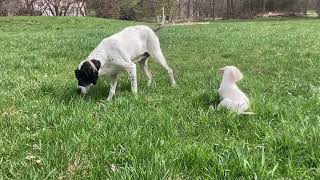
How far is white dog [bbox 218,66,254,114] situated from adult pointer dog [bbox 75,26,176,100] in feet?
6.02

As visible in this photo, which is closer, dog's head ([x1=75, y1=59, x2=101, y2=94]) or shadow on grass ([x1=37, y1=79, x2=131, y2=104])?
shadow on grass ([x1=37, y1=79, x2=131, y2=104])

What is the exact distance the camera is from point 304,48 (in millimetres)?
15492

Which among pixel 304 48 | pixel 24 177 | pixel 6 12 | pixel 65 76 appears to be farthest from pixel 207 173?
pixel 6 12

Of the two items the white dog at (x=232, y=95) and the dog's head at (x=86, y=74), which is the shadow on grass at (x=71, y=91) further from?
the white dog at (x=232, y=95)

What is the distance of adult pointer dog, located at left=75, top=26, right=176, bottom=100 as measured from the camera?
727cm

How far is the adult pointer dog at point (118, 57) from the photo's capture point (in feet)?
23.8

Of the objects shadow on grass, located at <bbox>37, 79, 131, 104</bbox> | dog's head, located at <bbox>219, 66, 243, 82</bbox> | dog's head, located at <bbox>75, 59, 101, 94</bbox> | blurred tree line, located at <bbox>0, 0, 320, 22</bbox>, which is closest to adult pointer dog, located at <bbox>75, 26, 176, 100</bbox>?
dog's head, located at <bbox>75, 59, 101, 94</bbox>

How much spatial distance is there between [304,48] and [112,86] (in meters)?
9.75

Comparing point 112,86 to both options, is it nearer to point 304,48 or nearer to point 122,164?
point 122,164

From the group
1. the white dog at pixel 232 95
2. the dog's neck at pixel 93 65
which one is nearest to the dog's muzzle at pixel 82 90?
the dog's neck at pixel 93 65

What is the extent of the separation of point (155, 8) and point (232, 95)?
60421 millimetres

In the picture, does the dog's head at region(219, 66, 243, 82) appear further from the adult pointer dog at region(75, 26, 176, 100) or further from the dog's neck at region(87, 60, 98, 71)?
the dog's neck at region(87, 60, 98, 71)

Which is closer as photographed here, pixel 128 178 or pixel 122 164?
pixel 128 178

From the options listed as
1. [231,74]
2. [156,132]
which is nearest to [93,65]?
[231,74]
